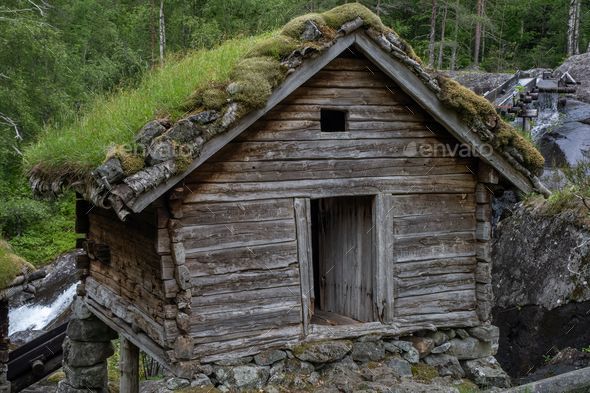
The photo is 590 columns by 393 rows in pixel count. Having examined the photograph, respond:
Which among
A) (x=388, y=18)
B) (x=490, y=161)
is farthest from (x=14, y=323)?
(x=388, y=18)

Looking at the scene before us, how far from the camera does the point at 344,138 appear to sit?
277 inches

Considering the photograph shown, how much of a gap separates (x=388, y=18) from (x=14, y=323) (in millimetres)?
21510

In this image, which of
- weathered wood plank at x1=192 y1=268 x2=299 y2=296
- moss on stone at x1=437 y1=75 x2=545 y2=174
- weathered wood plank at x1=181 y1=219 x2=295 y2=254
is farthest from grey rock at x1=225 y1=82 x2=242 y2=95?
moss on stone at x1=437 y1=75 x2=545 y2=174

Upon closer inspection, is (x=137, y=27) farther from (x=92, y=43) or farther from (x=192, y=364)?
(x=192, y=364)

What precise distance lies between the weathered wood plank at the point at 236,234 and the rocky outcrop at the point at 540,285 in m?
5.55

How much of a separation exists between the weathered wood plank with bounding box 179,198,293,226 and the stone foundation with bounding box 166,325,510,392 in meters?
1.43

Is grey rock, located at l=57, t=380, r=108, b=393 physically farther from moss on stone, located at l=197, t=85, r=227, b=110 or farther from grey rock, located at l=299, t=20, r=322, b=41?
grey rock, located at l=299, t=20, r=322, b=41

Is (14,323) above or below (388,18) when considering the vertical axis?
below

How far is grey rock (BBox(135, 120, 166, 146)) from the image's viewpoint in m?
5.75


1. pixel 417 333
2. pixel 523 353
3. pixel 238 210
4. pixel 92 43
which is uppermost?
pixel 92 43

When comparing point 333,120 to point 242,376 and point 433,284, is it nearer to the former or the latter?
point 433,284

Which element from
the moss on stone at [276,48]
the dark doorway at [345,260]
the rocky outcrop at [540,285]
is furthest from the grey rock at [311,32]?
the rocky outcrop at [540,285]

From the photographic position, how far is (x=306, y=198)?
687 centimetres

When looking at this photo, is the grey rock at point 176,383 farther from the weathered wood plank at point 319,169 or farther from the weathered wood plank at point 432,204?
the weathered wood plank at point 432,204
